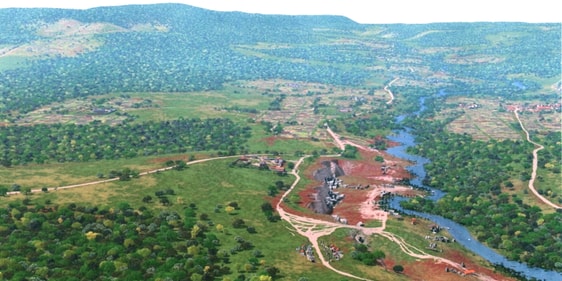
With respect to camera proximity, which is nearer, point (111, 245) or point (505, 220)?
point (111, 245)

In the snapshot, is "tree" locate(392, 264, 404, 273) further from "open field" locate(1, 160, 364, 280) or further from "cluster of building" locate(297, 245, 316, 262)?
"cluster of building" locate(297, 245, 316, 262)

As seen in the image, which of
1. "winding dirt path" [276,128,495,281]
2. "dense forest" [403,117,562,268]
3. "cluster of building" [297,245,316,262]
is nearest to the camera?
"winding dirt path" [276,128,495,281]

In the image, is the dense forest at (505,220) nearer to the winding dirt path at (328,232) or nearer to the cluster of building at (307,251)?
the winding dirt path at (328,232)

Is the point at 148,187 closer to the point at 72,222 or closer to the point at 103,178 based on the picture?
the point at 103,178

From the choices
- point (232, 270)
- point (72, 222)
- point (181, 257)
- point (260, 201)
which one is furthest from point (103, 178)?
point (232, 270)

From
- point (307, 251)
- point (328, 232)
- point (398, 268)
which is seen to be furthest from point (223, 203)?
point (398, 268)

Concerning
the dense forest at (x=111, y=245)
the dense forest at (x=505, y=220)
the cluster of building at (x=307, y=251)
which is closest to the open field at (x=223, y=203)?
the cluster of building at (x=307, y=251)

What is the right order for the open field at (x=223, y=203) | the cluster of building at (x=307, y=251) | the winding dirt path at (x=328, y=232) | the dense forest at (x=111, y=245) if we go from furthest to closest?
the cluster of building at (x=307, y=251)
the winding dirt path at (x=328, y=232)
the open field at (x=223, y=203)
the dense forest at (x=111, y=245)

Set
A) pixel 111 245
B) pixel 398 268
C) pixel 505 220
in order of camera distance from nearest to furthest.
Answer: pixel 111 245, pixel 398 268, pixel 505 220

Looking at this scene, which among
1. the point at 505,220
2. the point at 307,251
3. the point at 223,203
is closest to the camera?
the point at 307,251

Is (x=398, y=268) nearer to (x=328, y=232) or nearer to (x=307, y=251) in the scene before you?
(x=307, y=251)

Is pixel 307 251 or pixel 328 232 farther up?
pixel 307 251

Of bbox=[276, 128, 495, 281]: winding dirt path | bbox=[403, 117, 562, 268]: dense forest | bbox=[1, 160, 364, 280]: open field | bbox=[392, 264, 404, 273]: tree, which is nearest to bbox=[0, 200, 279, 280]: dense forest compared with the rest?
bbox=[1, 160, 364, 280]: open field
